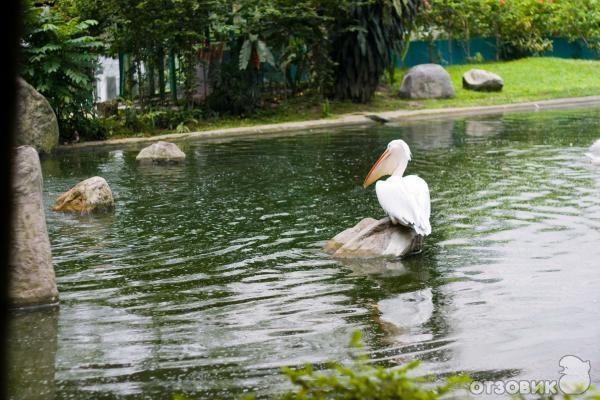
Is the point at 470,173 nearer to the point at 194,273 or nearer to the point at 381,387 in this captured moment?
the point at 194,273

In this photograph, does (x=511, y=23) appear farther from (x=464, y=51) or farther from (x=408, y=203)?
(x=408, y=203)

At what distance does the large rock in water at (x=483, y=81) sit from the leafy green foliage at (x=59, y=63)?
12.2m

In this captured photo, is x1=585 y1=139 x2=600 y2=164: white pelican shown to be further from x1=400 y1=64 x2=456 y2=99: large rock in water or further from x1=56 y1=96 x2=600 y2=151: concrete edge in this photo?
x1=400 y1=64 x2=456 y2=99: large rock in water

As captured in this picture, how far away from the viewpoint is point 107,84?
24516 millimetres

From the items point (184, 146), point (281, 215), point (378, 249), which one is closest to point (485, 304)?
point (378, 249)

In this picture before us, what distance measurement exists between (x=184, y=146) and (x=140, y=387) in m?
13.7

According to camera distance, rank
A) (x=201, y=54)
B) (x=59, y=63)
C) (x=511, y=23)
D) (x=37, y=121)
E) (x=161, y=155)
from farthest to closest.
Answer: (x=511, y=23)
(x=201, y=54)
(x=59, y=63)
(x=37, y=121)
(x=161, y=155)

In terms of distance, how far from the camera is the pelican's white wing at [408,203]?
8.70 metres

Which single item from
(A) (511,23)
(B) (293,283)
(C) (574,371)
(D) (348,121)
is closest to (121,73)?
(D) (348,121)

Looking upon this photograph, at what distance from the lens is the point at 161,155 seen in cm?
1620

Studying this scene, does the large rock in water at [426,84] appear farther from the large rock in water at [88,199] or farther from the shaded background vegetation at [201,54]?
the large rock in water at [88,199]

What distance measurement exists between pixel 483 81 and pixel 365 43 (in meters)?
5.24

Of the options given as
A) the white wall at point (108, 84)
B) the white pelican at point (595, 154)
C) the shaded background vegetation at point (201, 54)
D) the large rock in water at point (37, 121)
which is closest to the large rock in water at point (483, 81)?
the shaded background vegetation at point (201, 54)

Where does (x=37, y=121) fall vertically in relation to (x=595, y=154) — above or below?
above
